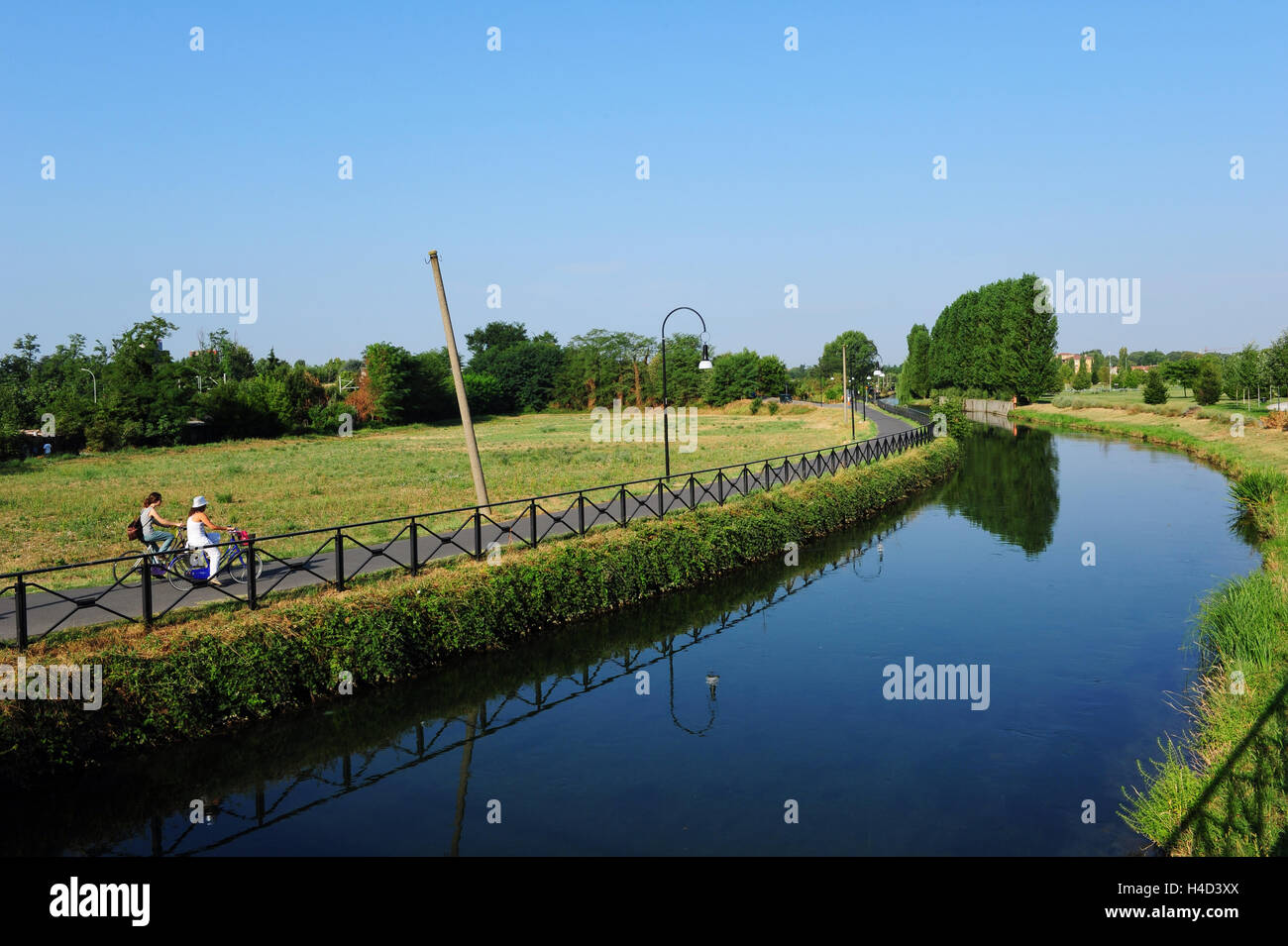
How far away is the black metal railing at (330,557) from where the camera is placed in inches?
457

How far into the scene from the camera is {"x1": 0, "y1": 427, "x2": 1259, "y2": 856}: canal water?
29.2 feet

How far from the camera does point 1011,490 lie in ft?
114

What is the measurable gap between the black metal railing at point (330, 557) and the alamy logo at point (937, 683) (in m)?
6.82

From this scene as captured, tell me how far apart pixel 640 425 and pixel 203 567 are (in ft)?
208

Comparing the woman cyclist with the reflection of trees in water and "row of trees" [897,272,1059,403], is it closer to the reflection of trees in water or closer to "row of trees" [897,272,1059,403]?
the reflection of trees in water

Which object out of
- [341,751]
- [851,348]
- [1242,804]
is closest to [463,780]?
[341,751]

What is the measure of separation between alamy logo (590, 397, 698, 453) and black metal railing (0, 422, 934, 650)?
20.5 meters

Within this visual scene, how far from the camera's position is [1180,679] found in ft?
44.0

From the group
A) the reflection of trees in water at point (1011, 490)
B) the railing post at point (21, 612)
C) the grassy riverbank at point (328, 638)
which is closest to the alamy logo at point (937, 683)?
the grassy riverbank at point (328, 638)

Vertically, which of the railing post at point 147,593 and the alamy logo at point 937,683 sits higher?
the railing post at point 147,593

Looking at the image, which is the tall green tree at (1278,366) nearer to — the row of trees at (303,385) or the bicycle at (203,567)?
the row of trees at (303,385)

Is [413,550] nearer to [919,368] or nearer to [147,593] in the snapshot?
[147,593]

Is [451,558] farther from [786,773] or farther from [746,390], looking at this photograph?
[746,390]
